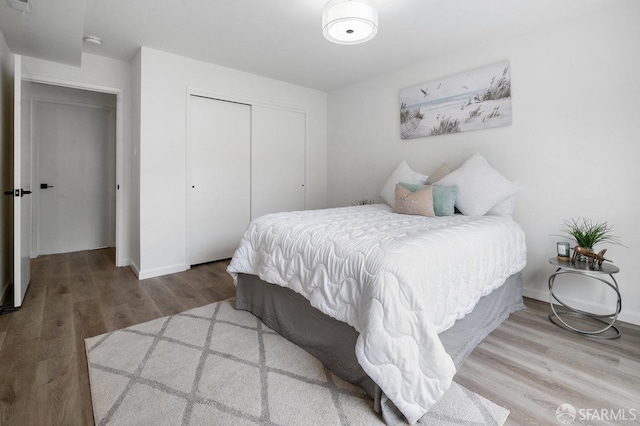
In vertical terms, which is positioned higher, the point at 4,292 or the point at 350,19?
the point at 350,19

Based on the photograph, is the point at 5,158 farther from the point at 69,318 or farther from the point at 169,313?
the point at 169,313

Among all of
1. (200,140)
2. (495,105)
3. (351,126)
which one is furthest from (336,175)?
(495,105)

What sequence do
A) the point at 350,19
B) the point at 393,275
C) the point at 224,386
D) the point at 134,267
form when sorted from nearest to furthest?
the point at 393,275 → the point at 224,386 → the point at 350,19 → the point at 134,267

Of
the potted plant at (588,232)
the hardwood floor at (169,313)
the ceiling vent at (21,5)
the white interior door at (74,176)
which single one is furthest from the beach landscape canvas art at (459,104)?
the white interior door at (74,176)

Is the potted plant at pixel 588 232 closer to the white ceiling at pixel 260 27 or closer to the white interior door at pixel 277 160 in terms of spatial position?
the white ceiling at pixel 260 27

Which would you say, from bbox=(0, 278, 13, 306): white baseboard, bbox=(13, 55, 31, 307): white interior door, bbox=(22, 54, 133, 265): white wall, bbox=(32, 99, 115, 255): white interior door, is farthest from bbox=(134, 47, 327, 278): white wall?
bbox=(32, 99, 115, 255): white interior door

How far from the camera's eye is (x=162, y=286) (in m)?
2.96

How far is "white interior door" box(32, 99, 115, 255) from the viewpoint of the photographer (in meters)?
4.16

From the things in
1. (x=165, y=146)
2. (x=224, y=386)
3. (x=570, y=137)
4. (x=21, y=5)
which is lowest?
(x=224, y=386)

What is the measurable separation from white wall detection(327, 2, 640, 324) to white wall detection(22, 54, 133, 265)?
135 inches

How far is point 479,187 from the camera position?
268 cm

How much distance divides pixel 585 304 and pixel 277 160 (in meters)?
3.63

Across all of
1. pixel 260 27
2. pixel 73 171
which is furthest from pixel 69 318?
pixel 73 171

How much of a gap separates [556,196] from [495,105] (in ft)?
3.26
